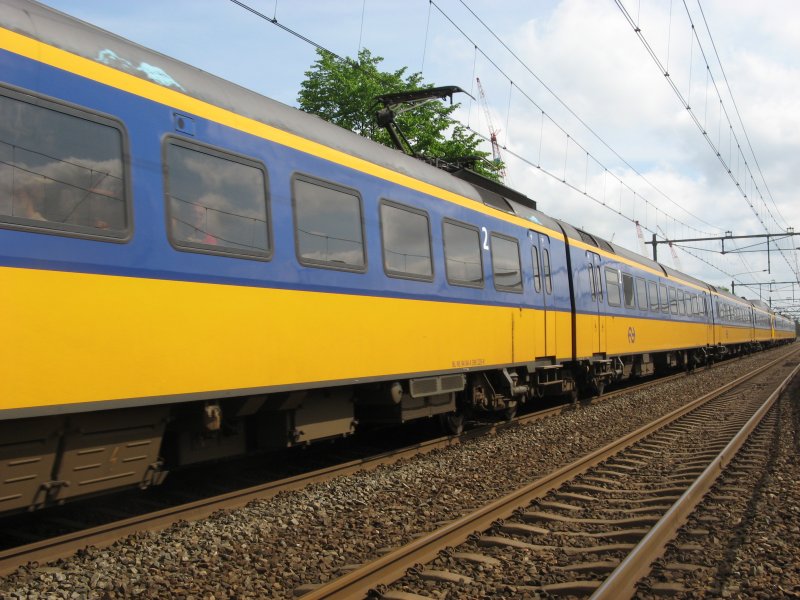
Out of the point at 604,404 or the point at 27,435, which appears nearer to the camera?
the point at 27,435

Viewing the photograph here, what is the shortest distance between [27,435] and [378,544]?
2.36m

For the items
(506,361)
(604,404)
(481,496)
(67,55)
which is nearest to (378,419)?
(481,496)

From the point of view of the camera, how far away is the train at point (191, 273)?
3.88 meters

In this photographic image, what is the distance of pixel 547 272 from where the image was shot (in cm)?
1082

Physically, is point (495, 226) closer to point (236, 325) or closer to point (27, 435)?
point (236, 325)

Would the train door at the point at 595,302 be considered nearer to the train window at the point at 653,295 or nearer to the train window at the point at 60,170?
the train window at the point at 653,295

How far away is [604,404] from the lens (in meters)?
12.9

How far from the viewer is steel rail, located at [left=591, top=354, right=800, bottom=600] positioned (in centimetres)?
374

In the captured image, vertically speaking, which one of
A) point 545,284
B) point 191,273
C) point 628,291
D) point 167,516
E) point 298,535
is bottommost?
point 298,535

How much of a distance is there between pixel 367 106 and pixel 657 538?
20.0 metres

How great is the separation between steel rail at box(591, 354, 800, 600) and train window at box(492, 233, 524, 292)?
132 inches

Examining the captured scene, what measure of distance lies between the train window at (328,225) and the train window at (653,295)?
1280 centimetres

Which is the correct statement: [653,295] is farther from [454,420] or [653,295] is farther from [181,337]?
[181,337]

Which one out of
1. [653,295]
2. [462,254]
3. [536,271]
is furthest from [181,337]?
[653,295]
